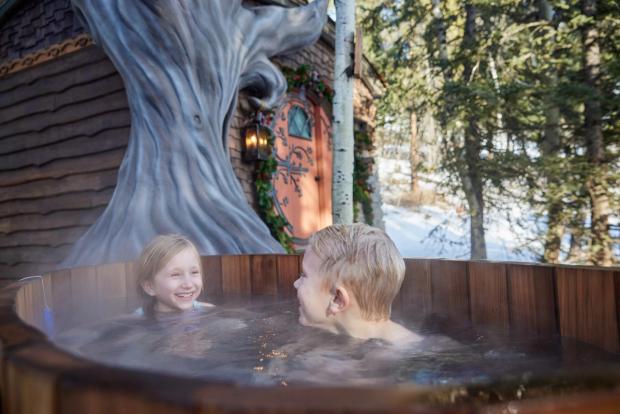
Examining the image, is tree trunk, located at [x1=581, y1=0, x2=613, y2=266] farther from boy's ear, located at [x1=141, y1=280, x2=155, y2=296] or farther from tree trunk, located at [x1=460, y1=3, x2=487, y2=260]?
boy's ear, located at [x1=141, y1=280, x2=155, y2=296]

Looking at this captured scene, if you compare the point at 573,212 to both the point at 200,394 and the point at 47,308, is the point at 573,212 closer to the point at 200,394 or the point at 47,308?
the point at 47,308

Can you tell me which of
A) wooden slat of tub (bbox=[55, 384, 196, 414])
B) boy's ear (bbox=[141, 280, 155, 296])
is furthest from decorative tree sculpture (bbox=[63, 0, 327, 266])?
wooden slat of tub (bbox=[55, 384, 196, 414])

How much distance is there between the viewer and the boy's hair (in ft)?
5.44

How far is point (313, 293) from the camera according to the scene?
175 cm

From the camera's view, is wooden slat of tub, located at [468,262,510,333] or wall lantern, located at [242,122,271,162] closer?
wooden slat of tub, located at [468,262,510,333]

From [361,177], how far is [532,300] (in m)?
6.21

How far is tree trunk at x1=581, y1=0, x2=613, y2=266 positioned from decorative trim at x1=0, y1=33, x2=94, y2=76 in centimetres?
579

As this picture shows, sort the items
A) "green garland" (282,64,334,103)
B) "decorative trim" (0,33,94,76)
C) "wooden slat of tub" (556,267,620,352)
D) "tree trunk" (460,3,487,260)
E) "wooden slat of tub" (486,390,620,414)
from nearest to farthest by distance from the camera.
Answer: "wooden slat of tub" (486,390,620,414)
"wooden slat of tub" (556,267,620,352)
"decorative trim" (0,33,94,76)
"green garland" (282,64,334,103)
"tree trunk" (460,3,487,260)

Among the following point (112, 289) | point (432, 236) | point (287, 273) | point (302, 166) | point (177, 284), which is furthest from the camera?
point (432, 236)

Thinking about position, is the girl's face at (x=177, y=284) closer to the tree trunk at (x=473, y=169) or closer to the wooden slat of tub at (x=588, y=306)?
the wooden slat of tub at (x=588, y=306)

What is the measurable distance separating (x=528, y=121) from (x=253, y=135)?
404 centimetres

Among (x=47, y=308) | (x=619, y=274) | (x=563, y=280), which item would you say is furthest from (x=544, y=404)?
(x=47, y=308)

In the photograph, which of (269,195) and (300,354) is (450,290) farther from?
(269,195)

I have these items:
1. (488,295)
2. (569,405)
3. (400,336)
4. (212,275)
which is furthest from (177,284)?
(569,405)
